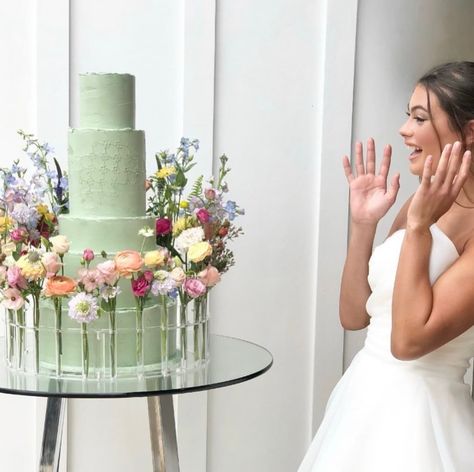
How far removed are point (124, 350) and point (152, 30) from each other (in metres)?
0.95

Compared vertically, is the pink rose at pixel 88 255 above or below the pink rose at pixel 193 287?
above

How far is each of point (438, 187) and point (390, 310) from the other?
1.01ft

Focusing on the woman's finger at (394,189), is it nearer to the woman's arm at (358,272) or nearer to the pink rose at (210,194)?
the woman's arm at (358,272)

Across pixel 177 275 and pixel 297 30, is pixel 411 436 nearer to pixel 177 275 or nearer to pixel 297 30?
pixel 177 275

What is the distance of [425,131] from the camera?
179 cm

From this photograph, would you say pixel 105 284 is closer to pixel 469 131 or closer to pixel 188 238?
pixel 188 238

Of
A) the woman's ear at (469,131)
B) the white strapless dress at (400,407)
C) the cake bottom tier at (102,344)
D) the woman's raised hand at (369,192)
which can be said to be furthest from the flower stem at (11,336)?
the woman's ear at (469,131)

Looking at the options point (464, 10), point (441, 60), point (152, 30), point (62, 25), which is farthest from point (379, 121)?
point (62, 25)

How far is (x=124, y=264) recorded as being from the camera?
67.1 inches

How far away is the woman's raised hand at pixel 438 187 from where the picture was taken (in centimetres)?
163

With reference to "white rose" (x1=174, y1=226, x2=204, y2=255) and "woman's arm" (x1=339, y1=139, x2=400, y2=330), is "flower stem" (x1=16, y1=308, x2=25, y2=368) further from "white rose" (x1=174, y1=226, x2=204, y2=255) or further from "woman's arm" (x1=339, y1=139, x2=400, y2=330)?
"woman's arm" (x1=339, y1=139, x2=400, y2=330)

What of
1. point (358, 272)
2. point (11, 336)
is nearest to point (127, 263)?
point (11, 336)

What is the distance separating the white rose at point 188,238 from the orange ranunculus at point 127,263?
117 millimetres

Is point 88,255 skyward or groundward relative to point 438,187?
groundward
